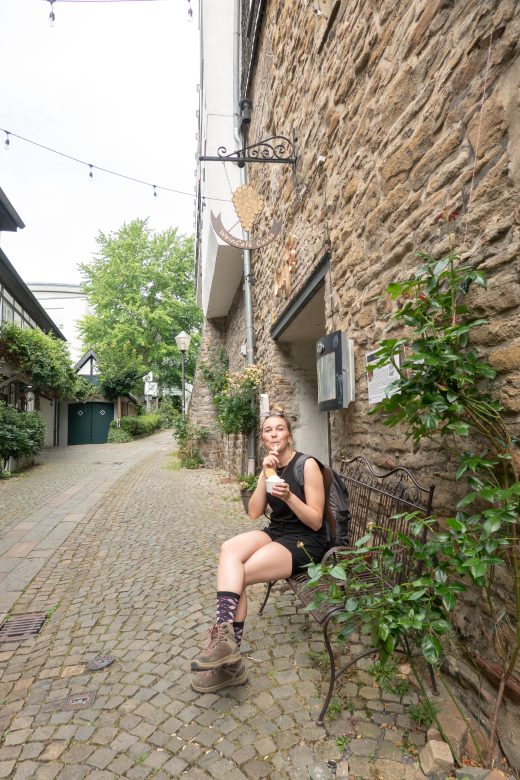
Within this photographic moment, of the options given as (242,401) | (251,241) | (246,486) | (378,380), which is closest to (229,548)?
(378,380)

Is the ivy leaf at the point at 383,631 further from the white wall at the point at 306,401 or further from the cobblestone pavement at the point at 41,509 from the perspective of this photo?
the white wall at the point at 306,401

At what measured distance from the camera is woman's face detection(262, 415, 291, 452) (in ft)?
8.55

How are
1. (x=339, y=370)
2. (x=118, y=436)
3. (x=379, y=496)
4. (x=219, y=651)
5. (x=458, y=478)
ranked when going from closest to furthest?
(x=458, y=478), (x=219, y=651), (x=379, y=496), (x=339, y=370), (x=118, y=436)

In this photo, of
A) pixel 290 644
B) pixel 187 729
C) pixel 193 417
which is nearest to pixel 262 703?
pixel 187 729

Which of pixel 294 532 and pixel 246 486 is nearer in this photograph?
pixel 294 532

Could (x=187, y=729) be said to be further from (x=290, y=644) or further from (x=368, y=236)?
(x=368, y=236)

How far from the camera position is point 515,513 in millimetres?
1425

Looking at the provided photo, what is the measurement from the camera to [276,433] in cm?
261

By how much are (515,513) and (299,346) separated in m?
5.05

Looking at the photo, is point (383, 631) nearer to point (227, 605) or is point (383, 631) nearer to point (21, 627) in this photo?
point (227, 605)

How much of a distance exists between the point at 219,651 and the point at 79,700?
736 mm

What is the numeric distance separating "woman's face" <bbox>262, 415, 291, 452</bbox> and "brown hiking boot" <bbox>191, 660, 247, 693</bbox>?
111 centimetres

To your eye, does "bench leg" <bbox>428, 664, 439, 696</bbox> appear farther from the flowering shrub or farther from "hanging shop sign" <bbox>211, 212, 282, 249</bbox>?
the flowering shrub

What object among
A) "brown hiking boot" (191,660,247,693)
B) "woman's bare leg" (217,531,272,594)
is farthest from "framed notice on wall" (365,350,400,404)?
"brown hiking boot" (191,660,247,693)
